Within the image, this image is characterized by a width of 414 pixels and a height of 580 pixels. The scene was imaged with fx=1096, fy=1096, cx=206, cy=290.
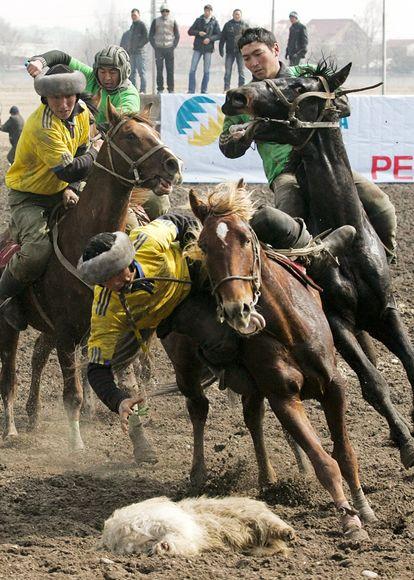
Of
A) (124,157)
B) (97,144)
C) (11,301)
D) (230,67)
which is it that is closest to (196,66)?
(230,67)

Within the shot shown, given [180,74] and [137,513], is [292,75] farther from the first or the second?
[180,74]

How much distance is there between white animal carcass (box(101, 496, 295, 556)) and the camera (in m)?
5.31

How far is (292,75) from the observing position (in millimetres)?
7227

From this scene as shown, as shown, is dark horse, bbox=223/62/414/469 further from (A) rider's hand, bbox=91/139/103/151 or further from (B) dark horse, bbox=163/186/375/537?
(A) rider's hand, bbox=91/139/103/151

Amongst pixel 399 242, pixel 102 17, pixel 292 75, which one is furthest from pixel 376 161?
pixel 102 17

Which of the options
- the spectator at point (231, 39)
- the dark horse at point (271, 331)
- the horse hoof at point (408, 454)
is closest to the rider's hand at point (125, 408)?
the dark horse at point (271, 331)

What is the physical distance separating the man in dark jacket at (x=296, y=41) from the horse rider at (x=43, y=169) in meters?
14.3

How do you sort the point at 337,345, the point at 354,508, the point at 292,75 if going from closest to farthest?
the point at 354,508, the point at 337,345, the point at 292,75

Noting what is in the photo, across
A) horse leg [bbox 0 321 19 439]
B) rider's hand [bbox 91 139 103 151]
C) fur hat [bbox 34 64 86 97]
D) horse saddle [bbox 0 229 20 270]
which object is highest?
fur hat [bbox 34 64 86 97]

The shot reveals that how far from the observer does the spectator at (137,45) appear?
21062 mm

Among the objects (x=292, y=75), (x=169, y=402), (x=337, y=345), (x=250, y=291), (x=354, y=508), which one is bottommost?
(x=169, y=402)

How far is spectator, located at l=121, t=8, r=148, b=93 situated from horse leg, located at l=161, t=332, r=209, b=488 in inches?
581

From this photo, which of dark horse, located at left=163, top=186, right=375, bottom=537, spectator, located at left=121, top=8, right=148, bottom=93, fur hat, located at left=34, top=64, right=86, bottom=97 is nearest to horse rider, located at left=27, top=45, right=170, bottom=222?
fur hat, located at left=34, top=64, right=86, bottom=97

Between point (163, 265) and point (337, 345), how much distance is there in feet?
4.63
